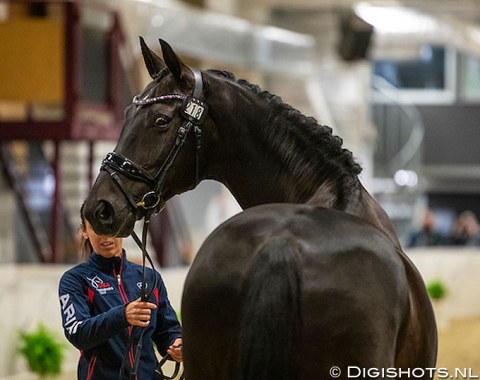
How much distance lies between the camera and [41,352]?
24.1 ft

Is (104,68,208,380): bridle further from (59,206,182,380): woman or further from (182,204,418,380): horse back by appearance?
(182,204,418,380): horse back

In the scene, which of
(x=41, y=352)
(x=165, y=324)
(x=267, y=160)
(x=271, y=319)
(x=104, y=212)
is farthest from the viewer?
(x=41, y=352)

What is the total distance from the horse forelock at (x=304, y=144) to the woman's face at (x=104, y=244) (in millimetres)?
601

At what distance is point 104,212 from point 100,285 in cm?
41

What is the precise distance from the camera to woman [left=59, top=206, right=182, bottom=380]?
362 cm

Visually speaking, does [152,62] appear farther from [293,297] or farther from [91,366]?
[293,297]

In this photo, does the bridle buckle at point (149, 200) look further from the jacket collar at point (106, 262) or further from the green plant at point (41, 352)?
the green plant at point (41, 352)

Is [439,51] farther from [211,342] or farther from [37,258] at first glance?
[211,342]

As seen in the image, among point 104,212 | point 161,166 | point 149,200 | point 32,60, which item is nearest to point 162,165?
point 161,166

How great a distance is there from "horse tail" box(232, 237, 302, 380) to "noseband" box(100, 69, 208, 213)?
2.33 feet

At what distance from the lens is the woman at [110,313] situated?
11.9ft

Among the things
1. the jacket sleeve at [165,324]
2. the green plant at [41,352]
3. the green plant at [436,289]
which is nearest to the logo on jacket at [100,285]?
the jacket sleeve at [165,324]

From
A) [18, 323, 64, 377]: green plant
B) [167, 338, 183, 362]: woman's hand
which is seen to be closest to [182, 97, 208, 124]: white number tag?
[167, 338, 183, 362]: woman's hand

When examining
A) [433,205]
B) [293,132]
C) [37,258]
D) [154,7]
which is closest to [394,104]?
[433,205]
